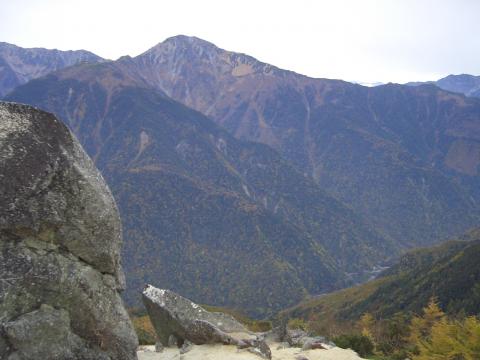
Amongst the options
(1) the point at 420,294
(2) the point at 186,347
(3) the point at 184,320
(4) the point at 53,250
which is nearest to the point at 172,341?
(3) the point at 184,320

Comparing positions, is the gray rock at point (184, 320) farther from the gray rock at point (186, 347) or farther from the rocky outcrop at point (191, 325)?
the gray rock at point (186, 347)

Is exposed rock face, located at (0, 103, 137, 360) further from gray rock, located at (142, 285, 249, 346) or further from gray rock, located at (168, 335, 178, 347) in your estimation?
gray rock, located at (168, 335, 178, 347)

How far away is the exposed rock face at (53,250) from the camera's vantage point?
59.9 ft

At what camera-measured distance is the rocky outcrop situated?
91.5 feet

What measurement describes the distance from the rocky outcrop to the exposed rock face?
6.84 meters

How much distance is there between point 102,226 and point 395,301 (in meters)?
144

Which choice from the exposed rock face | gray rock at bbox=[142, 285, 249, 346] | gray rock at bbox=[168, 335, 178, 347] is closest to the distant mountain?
gray rock at bbox=[142, 285, 249, 346]

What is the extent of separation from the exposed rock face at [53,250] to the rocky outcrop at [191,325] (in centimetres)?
684

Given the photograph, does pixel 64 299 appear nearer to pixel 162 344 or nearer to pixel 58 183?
pixel 58 183

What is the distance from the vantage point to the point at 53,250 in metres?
19.8

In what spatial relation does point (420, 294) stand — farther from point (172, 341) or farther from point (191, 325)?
point (191, 325)

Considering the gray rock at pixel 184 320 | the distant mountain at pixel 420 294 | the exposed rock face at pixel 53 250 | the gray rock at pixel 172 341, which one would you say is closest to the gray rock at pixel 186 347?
the gray rock at pixel 184 320

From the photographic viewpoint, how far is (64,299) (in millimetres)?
19516

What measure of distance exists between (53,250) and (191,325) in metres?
11.6
